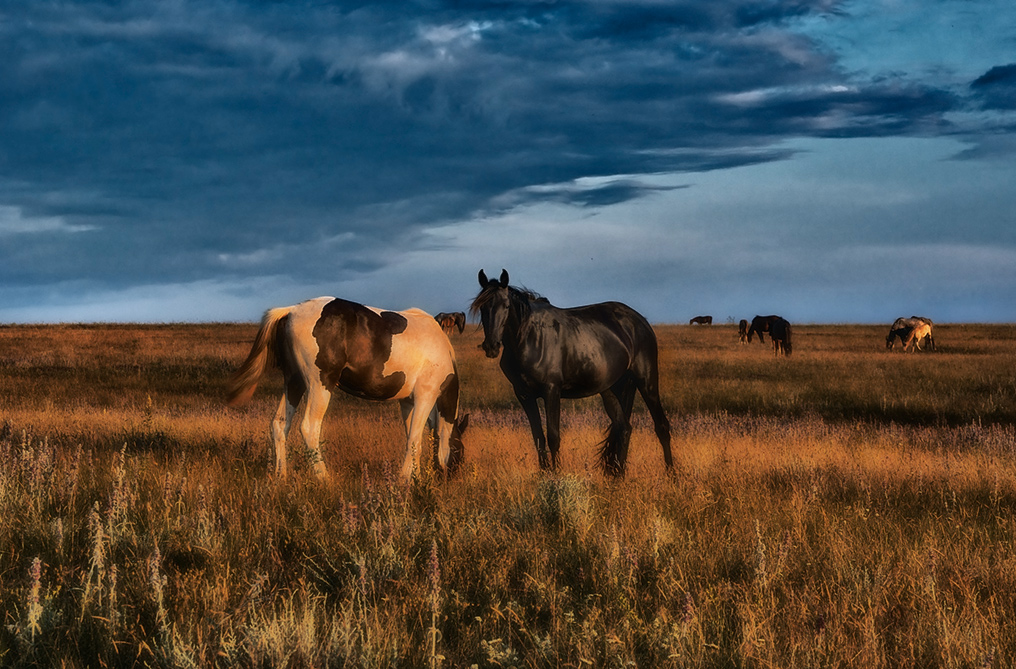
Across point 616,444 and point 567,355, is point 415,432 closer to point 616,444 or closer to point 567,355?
point 567,355

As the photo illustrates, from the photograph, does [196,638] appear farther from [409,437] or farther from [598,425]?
[598,425]

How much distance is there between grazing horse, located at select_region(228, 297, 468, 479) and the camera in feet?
25.3

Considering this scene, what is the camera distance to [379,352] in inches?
311

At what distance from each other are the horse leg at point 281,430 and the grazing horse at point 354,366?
0.01 meters

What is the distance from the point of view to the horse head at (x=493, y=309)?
7.67 metres

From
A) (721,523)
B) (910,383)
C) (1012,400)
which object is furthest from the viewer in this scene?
(910,383)

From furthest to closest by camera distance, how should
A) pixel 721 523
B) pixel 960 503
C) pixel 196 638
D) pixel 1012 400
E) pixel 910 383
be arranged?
1. pixel 910 383
2. pixel 1012 400
3. pixel 960 503
4. pixel 721 523
5. pixel 196 638

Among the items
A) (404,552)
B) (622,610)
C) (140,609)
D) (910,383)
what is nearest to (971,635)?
(622,610)

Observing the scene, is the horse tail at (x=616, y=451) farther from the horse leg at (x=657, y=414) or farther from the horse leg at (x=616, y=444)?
the horse leg at (x=657, y=414)

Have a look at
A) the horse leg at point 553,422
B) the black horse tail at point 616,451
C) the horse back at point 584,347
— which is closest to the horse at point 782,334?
the horse back at point 584,347

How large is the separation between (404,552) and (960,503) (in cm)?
605

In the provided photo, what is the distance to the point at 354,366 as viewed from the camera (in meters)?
7.84

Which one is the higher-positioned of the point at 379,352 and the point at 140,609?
the point at 379,352

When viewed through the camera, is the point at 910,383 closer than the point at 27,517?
No
